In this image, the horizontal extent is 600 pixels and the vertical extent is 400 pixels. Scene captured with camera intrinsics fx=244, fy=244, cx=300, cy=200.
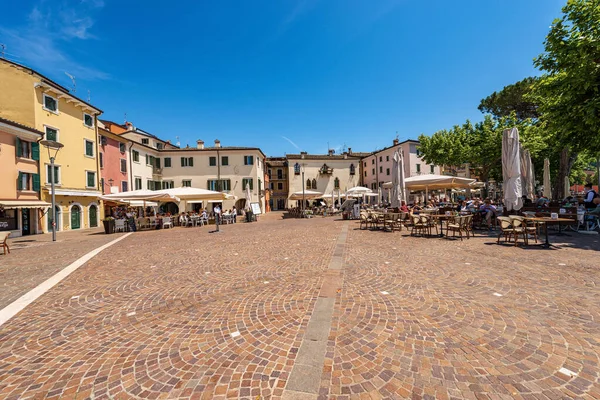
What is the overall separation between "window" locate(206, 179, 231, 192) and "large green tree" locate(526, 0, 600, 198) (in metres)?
30.2

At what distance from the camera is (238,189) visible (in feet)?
108

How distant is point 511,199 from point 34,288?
1415cm

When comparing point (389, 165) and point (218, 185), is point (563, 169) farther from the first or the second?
point (218, 185)

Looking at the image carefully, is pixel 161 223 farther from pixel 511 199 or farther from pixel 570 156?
pixel 570 156

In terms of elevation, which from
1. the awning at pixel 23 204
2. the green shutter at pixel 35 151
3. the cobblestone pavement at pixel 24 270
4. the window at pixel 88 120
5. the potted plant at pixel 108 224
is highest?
the window at pixel 88 120

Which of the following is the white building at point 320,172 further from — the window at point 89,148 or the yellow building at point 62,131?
the yellow building at point 62,131

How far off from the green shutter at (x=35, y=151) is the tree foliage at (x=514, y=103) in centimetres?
4139

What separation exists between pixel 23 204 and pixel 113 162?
1078cm

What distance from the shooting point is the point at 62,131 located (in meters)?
19.9

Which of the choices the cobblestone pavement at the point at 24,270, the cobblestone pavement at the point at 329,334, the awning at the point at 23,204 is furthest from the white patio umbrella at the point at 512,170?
the awning at the point at 23,204

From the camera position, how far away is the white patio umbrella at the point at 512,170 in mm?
8828

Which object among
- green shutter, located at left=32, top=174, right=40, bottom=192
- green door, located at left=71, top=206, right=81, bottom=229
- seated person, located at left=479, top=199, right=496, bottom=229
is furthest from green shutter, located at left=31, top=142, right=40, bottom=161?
seated person, located at left=479, top=199, right=496, bottom=229

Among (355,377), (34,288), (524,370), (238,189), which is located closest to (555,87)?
(524,370)

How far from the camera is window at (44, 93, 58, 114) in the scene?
18833mm
